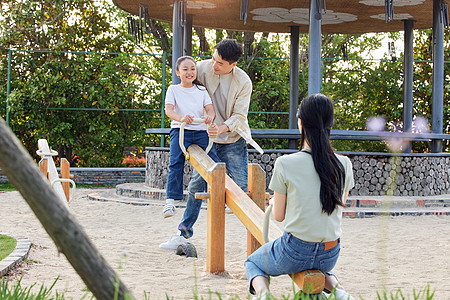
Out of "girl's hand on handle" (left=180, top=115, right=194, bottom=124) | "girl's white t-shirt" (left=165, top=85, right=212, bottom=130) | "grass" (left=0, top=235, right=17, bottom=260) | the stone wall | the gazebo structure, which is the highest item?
the gazebo structure

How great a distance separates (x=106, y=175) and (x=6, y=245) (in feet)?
23.6

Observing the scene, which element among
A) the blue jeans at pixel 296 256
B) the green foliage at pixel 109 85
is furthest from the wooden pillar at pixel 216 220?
the green foliage at pixel 109 85

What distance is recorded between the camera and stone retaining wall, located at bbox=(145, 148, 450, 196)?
28.2 ft

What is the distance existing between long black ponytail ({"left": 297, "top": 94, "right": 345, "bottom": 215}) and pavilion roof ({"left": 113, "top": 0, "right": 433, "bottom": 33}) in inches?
273

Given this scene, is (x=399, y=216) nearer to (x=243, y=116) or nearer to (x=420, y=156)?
(x=420, y=156)

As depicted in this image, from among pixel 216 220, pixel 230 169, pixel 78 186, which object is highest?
pixel 230 169

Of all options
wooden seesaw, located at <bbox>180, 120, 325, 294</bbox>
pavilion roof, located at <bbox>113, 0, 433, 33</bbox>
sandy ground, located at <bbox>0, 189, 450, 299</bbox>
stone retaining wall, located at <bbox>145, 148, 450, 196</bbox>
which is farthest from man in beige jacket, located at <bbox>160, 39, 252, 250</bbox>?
pavilion roof, located at <bbox>113, 0, 433, 33</bbox>

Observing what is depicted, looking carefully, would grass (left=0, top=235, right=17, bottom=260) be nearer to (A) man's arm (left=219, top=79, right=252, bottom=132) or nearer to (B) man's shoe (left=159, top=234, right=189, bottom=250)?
(B) man's shoe (left=159, top=234, right=189, bottom=250)

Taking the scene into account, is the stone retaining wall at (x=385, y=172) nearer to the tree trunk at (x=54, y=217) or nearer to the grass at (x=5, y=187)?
the grass at (x=5, y=187)

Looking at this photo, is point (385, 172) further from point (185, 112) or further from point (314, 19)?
point (185, 112)

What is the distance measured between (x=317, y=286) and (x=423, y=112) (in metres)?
11.5

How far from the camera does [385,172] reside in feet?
28.2

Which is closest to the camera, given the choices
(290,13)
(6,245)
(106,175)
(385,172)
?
(6,245)

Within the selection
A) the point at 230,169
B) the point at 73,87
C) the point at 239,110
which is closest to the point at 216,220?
the point at 230,169
